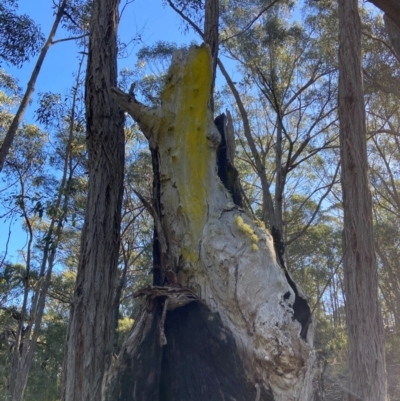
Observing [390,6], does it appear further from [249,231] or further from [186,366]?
[186,366]

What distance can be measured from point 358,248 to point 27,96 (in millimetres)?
6074

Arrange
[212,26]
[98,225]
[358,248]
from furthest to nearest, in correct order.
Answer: [358,248], [212,26], [98,225]

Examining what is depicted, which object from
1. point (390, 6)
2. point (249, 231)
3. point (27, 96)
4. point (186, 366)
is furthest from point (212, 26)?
point (27, 96)

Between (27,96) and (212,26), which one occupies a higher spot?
(27,96)

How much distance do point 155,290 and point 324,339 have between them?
60.9 feet

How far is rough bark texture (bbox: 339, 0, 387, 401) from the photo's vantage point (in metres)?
5.83

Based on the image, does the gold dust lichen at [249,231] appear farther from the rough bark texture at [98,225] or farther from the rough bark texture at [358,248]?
the rough bark texture at [358,248]

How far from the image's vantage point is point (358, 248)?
20.5ft

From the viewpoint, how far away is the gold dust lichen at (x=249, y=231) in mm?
2286

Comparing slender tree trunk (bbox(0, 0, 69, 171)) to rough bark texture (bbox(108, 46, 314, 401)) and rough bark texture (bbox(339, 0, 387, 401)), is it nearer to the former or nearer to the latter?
rough bark texture (bbox(339, 0, 387, 401))

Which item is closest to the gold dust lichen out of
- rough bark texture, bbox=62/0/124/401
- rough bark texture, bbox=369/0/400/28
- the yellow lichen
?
the yellow lichen

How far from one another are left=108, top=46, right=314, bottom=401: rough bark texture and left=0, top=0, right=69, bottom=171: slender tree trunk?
6.01m

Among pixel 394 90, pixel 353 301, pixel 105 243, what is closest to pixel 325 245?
pixel 394 90

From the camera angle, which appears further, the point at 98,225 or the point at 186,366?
the point at 98,225
